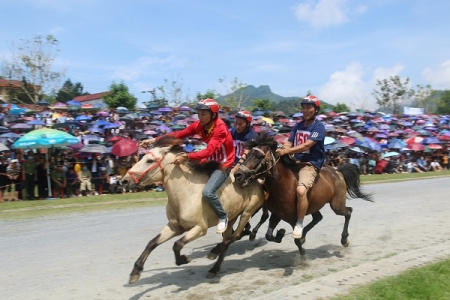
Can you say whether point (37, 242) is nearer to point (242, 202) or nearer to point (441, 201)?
point (242, 202)

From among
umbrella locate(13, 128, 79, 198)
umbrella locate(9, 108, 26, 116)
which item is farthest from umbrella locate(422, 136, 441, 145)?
umbrella locate(9, 108, 26, 116)

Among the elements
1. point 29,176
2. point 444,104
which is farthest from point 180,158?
point 444,104

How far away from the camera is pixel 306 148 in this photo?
7.20 metres

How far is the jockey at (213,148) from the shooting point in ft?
21.0

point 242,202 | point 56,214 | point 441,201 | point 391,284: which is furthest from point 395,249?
point 56,214

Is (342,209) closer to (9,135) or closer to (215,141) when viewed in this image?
(215,141)

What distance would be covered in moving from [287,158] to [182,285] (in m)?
2.63

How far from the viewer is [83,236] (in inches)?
359

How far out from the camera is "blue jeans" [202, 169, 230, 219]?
6.34 metres

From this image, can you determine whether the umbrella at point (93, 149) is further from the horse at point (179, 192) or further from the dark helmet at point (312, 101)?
the dark helmet at point (312, 101)

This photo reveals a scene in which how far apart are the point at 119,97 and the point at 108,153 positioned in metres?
32.2

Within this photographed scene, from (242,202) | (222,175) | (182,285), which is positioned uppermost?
(222,175)

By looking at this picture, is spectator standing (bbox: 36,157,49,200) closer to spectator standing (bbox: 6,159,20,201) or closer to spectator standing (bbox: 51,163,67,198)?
spectator standing (bbox: 51,163,67,198)

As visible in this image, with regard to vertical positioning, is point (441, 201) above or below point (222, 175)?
below
